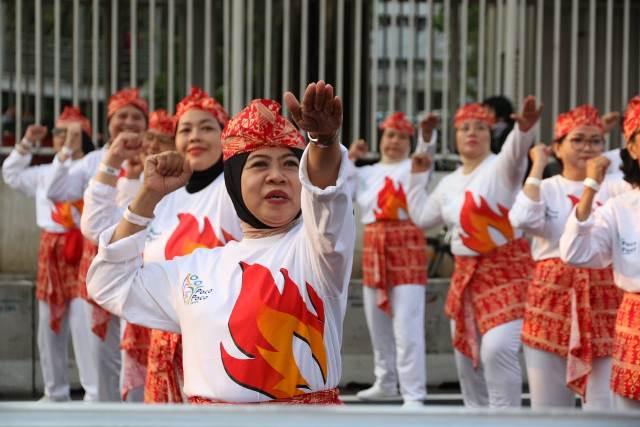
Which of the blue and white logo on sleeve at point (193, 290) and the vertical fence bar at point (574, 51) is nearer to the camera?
the blue and white logo on sleeve at point (193, 290)

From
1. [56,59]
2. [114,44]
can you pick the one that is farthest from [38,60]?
[114,44]

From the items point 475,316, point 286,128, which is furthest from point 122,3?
point 286,128

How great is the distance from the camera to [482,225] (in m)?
6.75

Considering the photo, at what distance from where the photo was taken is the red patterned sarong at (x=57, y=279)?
7898 millimetres

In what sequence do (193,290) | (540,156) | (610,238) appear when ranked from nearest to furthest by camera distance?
(193,290)
(610,238)
(540,156)

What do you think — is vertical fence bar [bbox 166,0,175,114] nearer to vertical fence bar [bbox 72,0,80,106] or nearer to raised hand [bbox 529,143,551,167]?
vertical fence bar [bbox 72,0,80,106]

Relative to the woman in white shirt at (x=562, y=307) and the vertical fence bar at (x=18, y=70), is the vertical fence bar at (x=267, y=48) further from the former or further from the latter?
the woman in white shirt at (x=562, y=307)

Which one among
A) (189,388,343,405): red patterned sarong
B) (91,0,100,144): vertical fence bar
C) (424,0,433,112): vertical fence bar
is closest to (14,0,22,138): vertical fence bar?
(91,0,100,144): vertical fence bar

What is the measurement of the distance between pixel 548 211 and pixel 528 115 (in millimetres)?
536

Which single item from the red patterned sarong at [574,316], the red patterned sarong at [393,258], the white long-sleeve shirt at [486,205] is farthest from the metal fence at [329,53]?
the red patterned sarong at [574,316]

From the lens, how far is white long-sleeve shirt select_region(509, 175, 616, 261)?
578 cm

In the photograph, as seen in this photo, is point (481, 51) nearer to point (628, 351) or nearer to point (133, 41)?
point (133, 41)

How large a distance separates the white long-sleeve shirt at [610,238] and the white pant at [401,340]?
10.8ft

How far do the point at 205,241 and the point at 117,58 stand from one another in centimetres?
562
